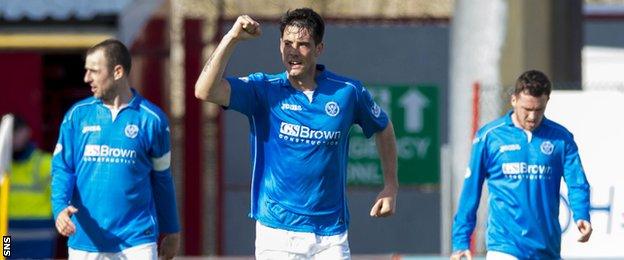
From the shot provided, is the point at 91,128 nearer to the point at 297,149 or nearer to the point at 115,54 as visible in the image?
the point at 115,54

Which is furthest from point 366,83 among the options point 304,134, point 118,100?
point 304,134

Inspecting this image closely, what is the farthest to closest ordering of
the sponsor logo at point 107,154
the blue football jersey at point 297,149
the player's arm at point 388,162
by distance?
the sponsor logo at point 107,154 < the player's arm at point 388,162 < the blue football jersey at point 297,149

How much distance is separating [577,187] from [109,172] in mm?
2808

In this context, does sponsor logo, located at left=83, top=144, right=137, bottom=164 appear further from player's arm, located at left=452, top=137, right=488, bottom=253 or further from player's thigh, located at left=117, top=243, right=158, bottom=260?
player's arm, located at left=452, top=137, right=488, bottom=253

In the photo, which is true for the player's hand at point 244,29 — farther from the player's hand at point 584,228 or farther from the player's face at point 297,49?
the player's hand at point 584,228

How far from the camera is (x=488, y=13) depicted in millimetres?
17828

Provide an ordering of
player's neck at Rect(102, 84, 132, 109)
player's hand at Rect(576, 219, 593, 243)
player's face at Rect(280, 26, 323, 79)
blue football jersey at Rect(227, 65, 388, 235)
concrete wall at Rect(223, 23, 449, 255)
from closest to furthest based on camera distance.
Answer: player's face at Rect(280, 26, 323, 79), blue football jersey at Rect(227, 65, 388, 235), player's neck at Rect(102, 84, 132, 109), player's hand at Rect(576, 219, 593, 243), concrete wall at Rect(223, 23, 449, 255)

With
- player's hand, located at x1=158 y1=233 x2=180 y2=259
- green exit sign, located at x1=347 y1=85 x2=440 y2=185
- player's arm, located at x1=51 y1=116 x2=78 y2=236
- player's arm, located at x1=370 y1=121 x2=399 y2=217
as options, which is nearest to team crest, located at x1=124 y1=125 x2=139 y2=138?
player's arm, located at x1=51 y1=116 x2=78 y2=236

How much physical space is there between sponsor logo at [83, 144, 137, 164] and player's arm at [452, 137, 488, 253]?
81.9 inches

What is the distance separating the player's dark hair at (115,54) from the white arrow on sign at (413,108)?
9853mm

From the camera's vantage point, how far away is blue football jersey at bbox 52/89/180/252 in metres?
9.90

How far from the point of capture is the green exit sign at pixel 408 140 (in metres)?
19.7

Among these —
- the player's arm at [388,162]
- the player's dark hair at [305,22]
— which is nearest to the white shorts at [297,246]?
the player's arm at [388,162]

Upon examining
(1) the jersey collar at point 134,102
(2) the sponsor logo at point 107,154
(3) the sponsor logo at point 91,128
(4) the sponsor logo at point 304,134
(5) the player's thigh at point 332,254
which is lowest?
(5) the player's thigh at point 332,254
